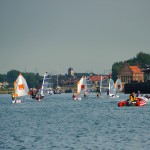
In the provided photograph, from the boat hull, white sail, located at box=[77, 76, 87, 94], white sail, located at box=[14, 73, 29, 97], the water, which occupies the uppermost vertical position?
white sail, located at box=[77, 76, 87, 94]

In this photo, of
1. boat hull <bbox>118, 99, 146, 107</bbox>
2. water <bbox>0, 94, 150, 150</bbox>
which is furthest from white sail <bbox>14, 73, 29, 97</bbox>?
water <bbox>0, 94, 150, 150</bbox>

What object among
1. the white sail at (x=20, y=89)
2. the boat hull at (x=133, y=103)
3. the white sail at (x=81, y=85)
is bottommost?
the boat hull at (x=133, y=103)

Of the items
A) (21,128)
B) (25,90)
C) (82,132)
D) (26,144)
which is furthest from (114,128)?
(25,90)

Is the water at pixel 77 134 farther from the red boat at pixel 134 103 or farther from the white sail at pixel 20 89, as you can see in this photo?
the white sail at pixel 20 89

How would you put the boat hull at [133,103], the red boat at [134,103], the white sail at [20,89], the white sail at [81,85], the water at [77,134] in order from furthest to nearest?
the white sail at [81,85] < the white sail at [20,89] < the boat hull at [133,103] < the red boat at [134,103] < the water at [77,134]

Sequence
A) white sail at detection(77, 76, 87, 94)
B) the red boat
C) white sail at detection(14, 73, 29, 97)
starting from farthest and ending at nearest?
white sail at detection(77, 76, 87, 94), white sail at detection(14, 73, 29, 97), the red boat

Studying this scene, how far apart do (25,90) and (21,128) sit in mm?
63917

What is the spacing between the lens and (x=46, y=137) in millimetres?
59812

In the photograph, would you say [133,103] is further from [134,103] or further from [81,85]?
[81,85]

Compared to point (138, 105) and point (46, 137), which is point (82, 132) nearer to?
point (46, 137)

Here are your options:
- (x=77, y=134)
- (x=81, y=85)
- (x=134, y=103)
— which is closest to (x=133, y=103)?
(x=134, y=103)

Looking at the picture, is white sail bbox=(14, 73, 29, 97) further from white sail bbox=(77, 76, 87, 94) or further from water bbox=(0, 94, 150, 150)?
water bbox=(0, 94, 150, 150)

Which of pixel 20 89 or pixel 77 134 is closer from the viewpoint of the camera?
pixel 77 134

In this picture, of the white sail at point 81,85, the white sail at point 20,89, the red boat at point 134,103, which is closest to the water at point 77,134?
the red boat at point 134,103
